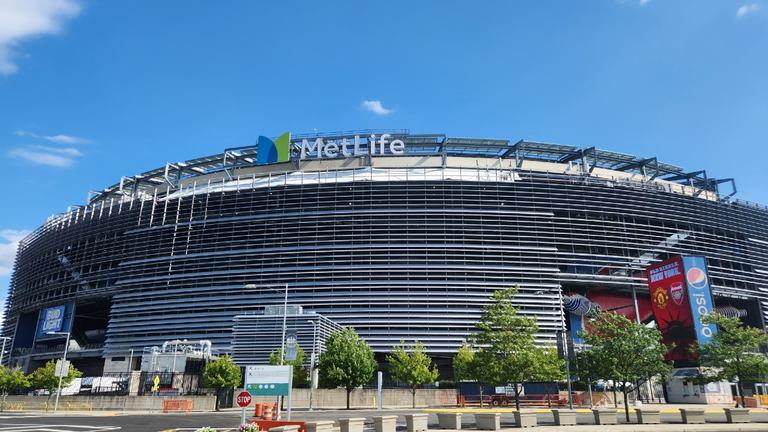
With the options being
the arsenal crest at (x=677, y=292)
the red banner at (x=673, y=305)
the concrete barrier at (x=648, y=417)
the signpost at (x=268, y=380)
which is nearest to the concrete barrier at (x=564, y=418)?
the concrete barrier at (x=648, y=417)

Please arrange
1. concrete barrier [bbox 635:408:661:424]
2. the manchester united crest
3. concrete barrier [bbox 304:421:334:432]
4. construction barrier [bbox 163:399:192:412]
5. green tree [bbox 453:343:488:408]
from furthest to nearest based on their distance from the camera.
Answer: the manchester united crest → construction barrier [bbox 163:399:192:412] → green tree [bbox 453:343:488:408] → concrete barrier [bbox 635:408:661:424] → concrete barrier [bbox 304:421:334:432]

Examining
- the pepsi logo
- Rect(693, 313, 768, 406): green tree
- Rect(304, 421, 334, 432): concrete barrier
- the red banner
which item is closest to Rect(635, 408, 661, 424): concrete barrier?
Rect(304, 421, 334, 432): concrete barrier

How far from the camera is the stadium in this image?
197 feet

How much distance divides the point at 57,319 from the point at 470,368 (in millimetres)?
71749

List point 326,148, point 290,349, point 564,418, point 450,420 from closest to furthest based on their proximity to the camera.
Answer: point 450,420
point 564,418
point 290,349
point 326,148

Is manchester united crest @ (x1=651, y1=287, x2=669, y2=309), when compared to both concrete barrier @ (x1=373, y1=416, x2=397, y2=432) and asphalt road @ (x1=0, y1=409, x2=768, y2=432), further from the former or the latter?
concrete barrier @ (x1=373, y1=416, x2=397, y2=432)

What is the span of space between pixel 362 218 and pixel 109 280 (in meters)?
41.3

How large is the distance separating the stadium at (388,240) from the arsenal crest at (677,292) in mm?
7483

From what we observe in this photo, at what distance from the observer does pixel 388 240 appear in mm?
61750

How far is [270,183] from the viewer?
6856 cm

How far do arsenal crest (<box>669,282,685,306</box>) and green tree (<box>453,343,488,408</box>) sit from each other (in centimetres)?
2557

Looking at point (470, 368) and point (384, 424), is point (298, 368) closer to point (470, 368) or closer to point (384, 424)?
point (470, 368)

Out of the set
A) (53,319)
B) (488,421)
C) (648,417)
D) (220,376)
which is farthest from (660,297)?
(53,319)

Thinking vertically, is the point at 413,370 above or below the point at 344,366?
below
